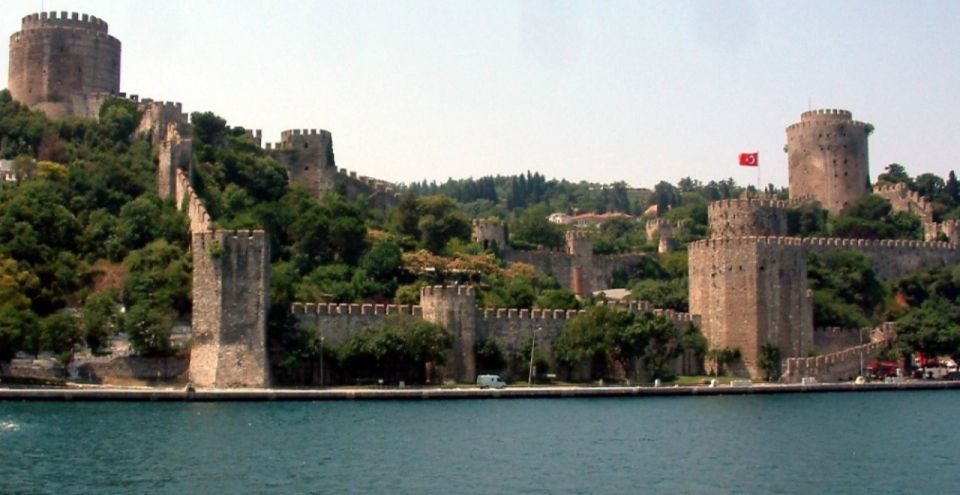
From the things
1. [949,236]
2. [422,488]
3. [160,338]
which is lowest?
[422,488]

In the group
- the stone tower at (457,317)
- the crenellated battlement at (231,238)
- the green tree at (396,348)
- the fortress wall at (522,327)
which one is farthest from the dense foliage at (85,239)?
the fortress wall at (522,327)

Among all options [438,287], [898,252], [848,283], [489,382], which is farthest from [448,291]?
[898,252]

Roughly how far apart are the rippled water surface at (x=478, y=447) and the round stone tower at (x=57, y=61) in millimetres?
22874

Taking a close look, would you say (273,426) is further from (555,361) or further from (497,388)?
(555,361)

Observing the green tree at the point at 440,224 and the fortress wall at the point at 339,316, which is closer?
the fortress wall at the point at 339,316

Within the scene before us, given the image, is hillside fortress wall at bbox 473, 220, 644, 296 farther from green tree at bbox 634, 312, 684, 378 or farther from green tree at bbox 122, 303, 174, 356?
green tree at bbox 122, 303, 174, 356

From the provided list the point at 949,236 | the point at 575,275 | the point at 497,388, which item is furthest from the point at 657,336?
the point at 949,236

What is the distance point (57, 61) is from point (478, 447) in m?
34.7

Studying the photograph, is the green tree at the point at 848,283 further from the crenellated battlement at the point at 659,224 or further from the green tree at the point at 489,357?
the crenellated battlement at the point at 659,224

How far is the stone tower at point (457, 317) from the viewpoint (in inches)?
2092

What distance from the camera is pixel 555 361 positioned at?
55.2 meters

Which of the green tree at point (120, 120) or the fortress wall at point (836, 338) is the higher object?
the green tree at point (120, 120)

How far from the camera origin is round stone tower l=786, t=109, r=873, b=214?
8162cm

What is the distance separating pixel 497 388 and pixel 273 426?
11.8 meters
